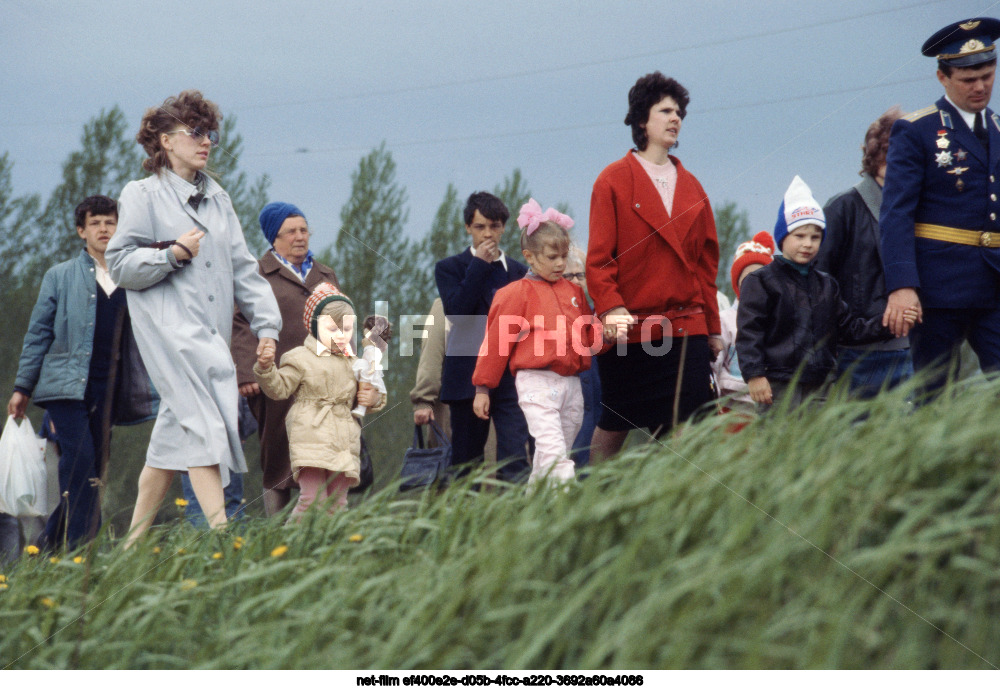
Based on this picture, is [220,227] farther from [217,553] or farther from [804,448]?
[804,448]

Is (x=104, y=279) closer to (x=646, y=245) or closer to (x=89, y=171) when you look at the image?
(x=89, y=171)

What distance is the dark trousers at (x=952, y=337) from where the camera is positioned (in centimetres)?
323

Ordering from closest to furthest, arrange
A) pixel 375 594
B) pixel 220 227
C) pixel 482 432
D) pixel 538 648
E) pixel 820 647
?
1. pixel 820 647
2. pixel 538 648
3. pixel 375 594
4. pixel 220 227
5. pixel 482 432

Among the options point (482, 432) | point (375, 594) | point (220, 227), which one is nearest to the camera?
point (375, 594)

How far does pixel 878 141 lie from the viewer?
323 cm

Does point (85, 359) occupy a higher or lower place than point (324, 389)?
higher

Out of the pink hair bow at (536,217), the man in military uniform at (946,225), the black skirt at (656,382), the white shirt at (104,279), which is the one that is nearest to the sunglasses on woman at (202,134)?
the white shirt at (104,279)

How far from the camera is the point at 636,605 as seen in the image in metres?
2.11

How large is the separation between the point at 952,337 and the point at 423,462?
6.06 ft

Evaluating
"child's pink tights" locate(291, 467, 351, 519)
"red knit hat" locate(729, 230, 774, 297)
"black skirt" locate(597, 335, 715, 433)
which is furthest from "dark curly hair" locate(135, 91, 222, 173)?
"red knit hat" locate(729, 230, 774, 297)

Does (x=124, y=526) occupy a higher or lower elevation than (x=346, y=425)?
lower

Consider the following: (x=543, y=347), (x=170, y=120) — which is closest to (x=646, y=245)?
(x=543, y=347)

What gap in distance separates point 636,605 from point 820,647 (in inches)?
15.0

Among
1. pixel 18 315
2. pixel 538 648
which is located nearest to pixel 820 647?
pixel 538 648
